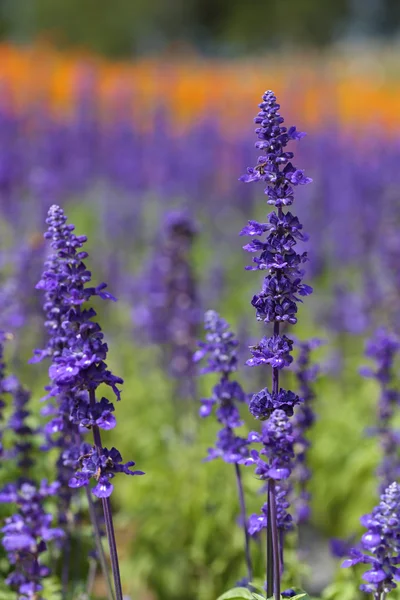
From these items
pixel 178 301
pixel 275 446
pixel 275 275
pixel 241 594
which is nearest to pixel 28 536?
pixel 241 594

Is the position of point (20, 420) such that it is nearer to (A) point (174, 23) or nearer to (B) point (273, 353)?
(B) point (273, 353)

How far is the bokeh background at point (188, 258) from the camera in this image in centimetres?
502

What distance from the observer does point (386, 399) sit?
4254 millimetres

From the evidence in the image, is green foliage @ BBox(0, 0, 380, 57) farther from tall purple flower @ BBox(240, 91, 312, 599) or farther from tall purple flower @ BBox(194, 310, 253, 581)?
tall purple flower @ BBox(240, 91, 312, 599)

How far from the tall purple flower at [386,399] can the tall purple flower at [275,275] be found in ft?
5.39

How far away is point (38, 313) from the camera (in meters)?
5.85

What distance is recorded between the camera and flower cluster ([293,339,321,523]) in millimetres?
3791

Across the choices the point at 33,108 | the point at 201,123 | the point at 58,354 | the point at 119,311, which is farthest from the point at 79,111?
the point at 58,354

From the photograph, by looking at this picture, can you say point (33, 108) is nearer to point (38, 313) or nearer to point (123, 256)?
point (123, 256)

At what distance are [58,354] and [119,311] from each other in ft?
19.1

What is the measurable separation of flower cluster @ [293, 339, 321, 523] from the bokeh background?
0.39 metres

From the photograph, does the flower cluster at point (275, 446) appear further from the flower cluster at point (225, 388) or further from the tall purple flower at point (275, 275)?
the flower cluster at point (225, 388)

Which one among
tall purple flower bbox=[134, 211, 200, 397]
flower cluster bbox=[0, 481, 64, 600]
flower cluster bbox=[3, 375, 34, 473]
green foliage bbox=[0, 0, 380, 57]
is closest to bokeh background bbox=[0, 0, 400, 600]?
tall purple flower bbox=[134, 211, 200, 397]

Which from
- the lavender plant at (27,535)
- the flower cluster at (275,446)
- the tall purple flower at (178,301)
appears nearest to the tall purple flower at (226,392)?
the flower cluster at (275,446)
